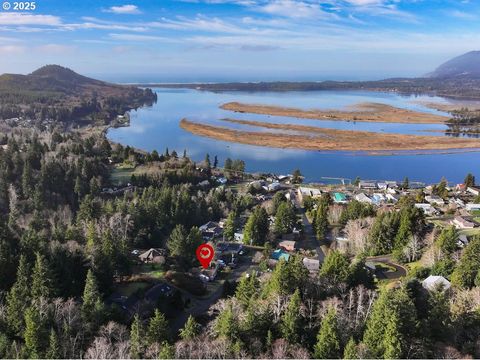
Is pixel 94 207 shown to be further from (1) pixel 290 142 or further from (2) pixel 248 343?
(1) pixel 290 142

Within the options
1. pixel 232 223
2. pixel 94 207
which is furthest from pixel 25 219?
pixel 232 223

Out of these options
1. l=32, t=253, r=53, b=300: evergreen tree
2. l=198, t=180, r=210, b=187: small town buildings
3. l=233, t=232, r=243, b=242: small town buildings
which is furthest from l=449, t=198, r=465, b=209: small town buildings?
l=32, t=253, r=53, b=300: evergreen tree

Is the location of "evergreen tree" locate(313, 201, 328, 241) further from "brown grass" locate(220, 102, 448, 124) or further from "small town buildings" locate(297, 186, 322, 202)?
"brown grass" locate(220, 102, 448, 124)

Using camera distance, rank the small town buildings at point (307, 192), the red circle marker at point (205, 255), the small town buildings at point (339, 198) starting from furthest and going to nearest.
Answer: the small town buildings at point (307, 192) < the small town buildings at point (339, 198) < the red circle marker at point (205, 255)

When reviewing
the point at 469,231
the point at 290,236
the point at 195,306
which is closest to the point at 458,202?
the point at 469,231

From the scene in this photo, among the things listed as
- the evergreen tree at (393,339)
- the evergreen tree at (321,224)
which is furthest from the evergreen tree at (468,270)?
the evergreen tree at (321,224)

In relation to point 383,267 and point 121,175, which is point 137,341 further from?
point 121,175

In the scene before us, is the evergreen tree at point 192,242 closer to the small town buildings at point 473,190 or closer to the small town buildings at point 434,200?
the small town buildings at point 434,200
